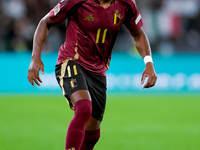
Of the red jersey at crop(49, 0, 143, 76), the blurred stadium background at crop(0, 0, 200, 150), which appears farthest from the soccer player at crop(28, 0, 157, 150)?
the blurred stadium background at crop(0, 0, 200, 150)

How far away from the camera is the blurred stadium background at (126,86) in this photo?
6.55m

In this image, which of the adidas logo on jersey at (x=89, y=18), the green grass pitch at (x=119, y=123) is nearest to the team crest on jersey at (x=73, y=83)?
the adidas logo on jersey at (x=89, y=18)

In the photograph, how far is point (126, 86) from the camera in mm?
11102

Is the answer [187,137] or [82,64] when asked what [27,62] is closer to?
[187,137]

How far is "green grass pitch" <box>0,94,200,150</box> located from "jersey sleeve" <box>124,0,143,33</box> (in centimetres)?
170

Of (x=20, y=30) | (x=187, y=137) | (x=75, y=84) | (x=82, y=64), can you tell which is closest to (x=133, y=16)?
(x=82, y=64)

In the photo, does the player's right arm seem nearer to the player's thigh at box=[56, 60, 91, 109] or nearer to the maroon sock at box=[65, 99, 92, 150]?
the player's thigh at box=[56, 60, 91, 109]

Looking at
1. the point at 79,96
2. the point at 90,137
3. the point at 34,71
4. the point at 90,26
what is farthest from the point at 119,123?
the point at 34,71

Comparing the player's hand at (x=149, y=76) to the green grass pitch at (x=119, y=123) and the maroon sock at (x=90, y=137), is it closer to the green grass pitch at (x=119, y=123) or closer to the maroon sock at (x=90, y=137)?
the maroon sock at (x=90, y=137)

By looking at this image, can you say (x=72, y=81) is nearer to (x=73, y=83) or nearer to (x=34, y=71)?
(x=73, y=83)

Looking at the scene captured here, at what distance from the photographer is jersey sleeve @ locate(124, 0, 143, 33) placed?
14.3 feet

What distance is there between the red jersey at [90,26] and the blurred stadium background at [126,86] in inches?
71.3

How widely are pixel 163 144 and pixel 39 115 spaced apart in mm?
3269

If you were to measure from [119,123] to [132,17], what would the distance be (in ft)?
11.1
